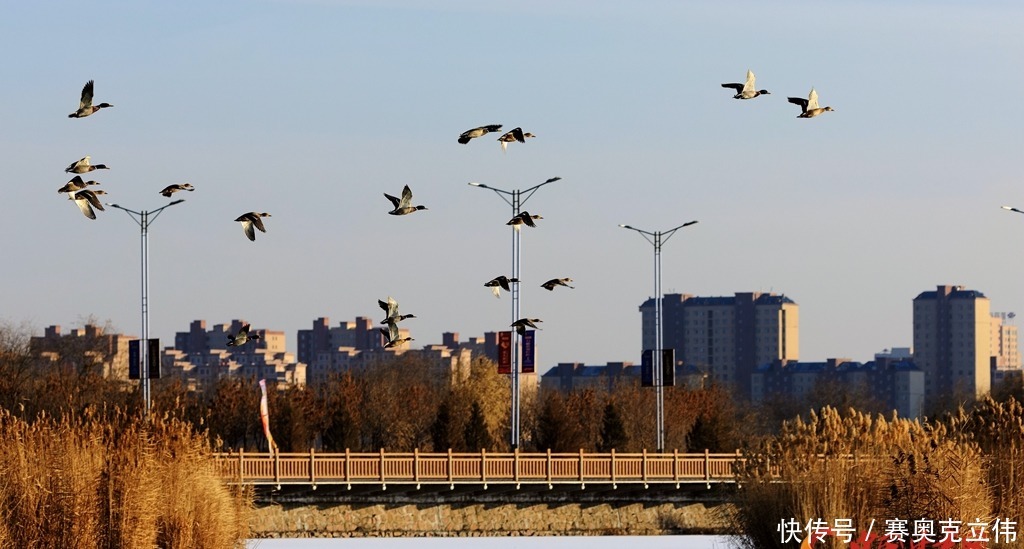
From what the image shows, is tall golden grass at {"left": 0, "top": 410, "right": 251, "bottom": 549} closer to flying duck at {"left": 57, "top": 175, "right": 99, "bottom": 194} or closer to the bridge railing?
flying duck at {"left": 57, "top": 175, "right": 99, "bottom": 194}

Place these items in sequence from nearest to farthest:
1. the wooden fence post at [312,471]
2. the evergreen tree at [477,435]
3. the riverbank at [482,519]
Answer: the wooden fence post at [312,471]
the riverbank at [482,519]
the evergreen tree at [477,435]

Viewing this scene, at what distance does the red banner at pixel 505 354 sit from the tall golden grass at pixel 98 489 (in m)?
29.0

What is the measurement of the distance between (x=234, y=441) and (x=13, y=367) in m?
12.1

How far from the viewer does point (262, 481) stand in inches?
2176

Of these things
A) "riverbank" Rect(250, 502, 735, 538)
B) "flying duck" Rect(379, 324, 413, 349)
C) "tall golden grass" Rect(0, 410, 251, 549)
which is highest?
"flying duck" Rect(379, 324, 413, 349)

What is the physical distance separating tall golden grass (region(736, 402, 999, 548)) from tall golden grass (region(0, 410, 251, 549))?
30.7 ft

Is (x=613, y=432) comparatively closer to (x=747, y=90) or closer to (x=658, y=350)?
(x=658, y=350)

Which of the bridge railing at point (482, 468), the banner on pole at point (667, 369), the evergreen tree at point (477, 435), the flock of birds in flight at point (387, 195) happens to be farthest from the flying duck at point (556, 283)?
the evergreen tree at point (477, 435)

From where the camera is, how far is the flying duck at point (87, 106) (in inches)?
1167

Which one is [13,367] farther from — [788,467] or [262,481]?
[788,467]

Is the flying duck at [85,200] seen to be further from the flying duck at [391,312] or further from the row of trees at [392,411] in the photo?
the row of trees at [392,411]

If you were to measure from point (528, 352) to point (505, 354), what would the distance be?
73 cm

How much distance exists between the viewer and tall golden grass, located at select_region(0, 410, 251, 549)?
1195 inches

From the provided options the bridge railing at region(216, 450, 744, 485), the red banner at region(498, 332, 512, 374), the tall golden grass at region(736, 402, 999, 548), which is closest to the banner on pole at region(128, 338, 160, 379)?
the bridge railing at region(216, 450, 744, 485)
